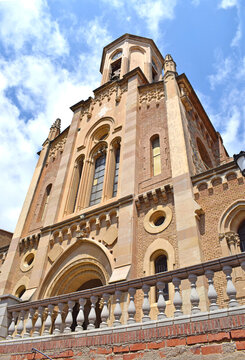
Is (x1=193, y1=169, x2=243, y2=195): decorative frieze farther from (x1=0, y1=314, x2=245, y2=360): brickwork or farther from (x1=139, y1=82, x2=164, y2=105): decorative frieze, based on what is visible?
(x1=139, y1=82, x2=164, y2=105): decorative frieze

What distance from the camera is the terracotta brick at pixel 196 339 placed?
18.3 feet

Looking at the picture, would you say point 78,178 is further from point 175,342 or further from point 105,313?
point 175,342

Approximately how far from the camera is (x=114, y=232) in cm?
1265

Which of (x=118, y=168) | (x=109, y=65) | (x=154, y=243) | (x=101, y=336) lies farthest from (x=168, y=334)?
(x=109, y=65)

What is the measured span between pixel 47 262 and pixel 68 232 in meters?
1.57

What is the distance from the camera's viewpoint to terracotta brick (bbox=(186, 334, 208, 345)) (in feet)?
18.3

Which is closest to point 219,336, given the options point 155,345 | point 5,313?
point 155,345

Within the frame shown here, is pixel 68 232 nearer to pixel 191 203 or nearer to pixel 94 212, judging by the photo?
pixel 94 212

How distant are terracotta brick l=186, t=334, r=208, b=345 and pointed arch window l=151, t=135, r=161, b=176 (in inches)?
349

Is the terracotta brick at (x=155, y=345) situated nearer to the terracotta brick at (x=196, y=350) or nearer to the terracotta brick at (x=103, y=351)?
the terracotta brick at (x=196, y=350)

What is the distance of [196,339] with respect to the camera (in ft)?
18.5

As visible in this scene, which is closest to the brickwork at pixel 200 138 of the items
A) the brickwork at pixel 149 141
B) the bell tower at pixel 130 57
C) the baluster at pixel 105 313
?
the brickwork at pixel 149 141

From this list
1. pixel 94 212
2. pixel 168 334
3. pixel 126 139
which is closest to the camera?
pixel 168 334

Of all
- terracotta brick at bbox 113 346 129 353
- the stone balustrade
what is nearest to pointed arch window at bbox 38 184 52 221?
the stone balustrade
